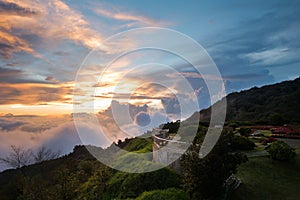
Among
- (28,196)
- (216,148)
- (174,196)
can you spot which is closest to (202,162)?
(216,148)

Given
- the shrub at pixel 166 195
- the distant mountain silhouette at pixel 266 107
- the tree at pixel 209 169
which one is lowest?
the shrub at pixel 166 195

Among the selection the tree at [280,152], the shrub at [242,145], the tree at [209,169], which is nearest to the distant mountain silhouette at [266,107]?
the shrub at [242,145]

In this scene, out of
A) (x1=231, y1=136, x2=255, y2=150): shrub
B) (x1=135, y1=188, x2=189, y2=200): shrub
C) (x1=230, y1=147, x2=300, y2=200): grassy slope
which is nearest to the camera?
(x1=135, y1=188, x2=189, y2=200): shrub

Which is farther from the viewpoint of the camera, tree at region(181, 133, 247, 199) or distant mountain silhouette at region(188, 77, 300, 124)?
distant mountain silhouette at region(188, 77, 300, 124)

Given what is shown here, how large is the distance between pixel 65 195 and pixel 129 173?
17.2 feet

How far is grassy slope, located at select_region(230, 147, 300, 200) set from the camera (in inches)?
629

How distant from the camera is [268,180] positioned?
17969 mm

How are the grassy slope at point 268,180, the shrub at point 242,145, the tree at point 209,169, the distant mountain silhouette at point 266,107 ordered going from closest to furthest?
the tree at point 209,169
the grassy slope at point 268,180
the shrub at point 242,145
the distant mountain silhouette at point 266,107

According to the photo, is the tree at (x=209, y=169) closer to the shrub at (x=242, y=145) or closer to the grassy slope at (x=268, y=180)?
the grassy slope at (x=268, y=180)

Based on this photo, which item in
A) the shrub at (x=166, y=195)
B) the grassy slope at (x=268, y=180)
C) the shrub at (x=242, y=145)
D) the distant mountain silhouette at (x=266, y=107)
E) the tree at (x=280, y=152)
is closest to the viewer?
the shrub at (x=166, y=195)

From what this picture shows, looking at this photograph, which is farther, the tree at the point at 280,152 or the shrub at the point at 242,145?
the shrub at the point at 242,145

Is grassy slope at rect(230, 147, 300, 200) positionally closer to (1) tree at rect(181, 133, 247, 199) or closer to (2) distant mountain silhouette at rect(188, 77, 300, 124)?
(1) tree at rect(181, 133, 247, 199)

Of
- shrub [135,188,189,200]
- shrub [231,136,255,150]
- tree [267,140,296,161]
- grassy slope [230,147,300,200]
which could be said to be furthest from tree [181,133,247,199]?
shrub [231,136,255,150]

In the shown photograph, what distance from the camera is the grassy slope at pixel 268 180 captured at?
52.4ft
